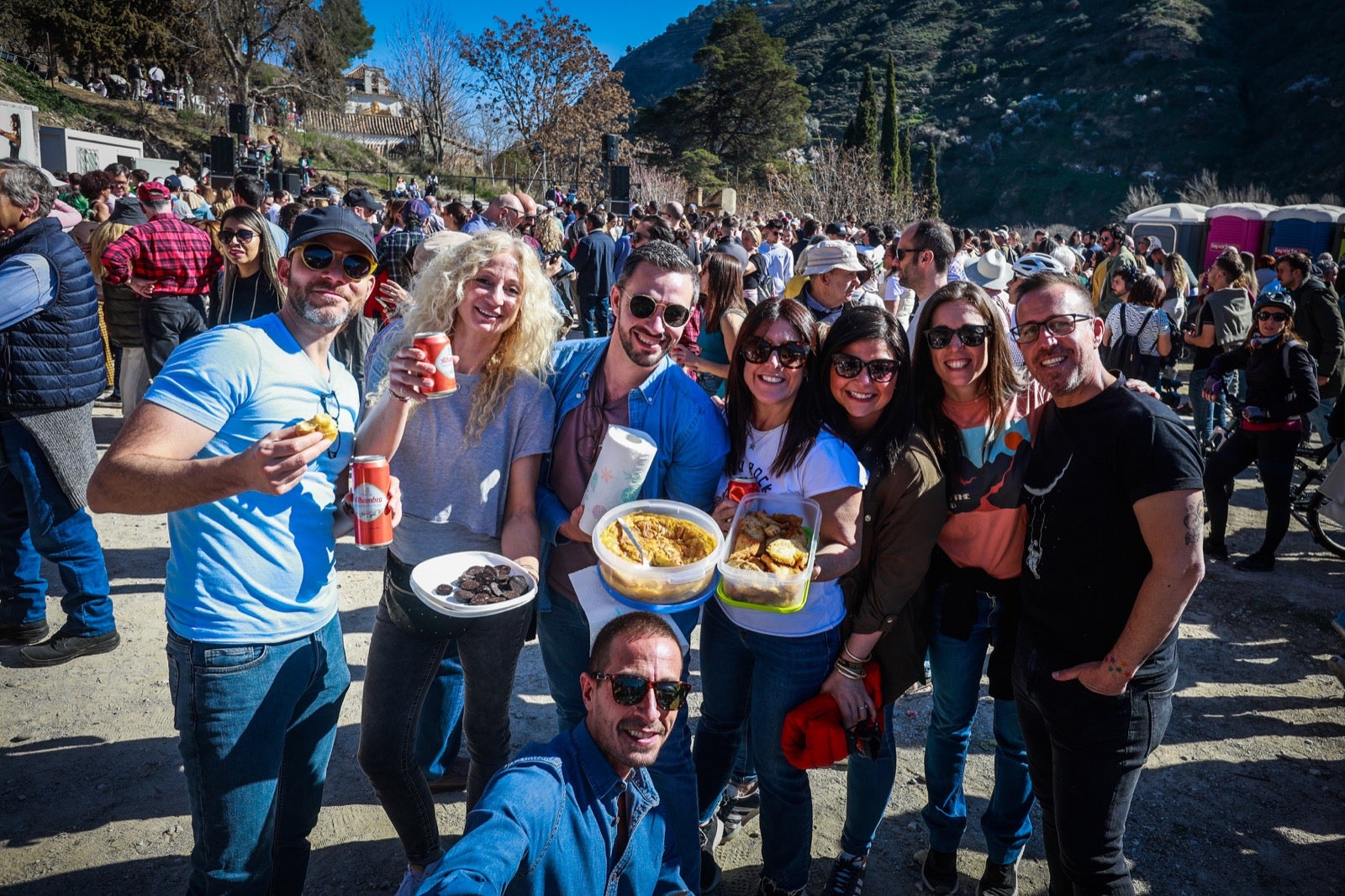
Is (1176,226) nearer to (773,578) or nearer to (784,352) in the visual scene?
(784,352)

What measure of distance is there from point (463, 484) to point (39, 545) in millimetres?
2920

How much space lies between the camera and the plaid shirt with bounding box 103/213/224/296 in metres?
6.29

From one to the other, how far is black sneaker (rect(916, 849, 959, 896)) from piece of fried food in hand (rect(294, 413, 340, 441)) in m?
2.65

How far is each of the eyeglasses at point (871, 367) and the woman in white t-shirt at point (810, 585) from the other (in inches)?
5.0

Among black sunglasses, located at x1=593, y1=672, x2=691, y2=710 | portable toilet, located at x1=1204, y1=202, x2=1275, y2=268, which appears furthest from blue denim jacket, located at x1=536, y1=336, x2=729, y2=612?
portable toilet, located at x1=1204, y1=202, x2=1275, y2=268

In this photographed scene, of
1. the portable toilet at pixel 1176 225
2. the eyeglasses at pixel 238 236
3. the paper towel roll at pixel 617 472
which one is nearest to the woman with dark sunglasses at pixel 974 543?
the paper towel roll at pixel 617 472

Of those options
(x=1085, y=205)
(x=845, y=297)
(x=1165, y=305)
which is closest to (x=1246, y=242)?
(x=1165, y=305)

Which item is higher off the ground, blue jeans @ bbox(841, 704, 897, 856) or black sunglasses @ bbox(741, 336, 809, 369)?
black sunglasses @ bbox(741, 336, 809, 369)

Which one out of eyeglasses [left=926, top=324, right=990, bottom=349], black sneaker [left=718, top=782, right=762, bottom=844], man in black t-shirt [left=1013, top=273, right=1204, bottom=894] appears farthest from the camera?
black sneaker [left=718, top=782, right=762, bottom=844]

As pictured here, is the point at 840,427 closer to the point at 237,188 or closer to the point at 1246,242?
the point at 237,188

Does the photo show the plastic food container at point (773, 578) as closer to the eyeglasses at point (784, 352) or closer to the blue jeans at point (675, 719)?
the blue jeans at point (675, 719)

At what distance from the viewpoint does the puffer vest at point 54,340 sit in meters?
3.69

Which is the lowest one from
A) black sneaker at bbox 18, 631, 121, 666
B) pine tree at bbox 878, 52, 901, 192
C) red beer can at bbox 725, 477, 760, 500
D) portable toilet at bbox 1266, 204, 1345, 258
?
black sneaker at bbox 18, 631, 121, 666

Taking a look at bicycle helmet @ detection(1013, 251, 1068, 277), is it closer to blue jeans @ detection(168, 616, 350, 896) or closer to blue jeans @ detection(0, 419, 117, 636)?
blue jeans @ detection(168, 616, 350, 896)
